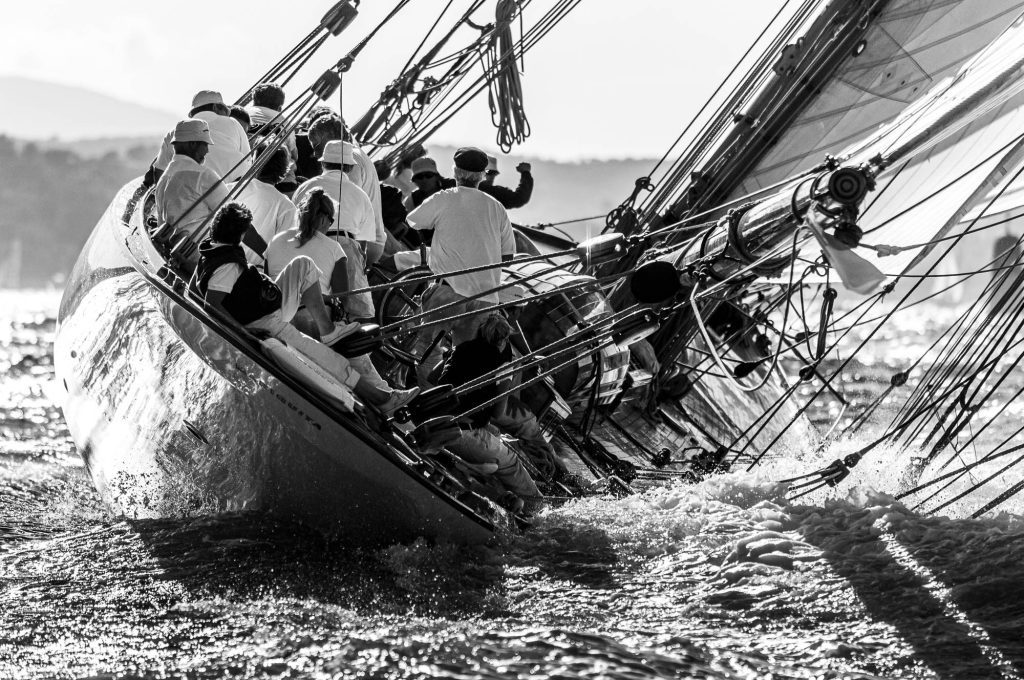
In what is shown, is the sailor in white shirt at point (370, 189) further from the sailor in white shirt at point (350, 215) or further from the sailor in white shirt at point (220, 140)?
the sailor in white shirt at point (220, 140)

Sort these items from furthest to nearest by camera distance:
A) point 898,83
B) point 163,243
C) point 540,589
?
point 898,83, point 163,243, point 540,589

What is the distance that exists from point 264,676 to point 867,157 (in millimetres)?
2919

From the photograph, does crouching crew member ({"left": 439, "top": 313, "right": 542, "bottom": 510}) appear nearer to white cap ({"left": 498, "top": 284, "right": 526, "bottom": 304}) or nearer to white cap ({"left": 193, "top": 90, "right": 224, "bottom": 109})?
white cap ({"left": 498, "top": 284, "right": 526, "bottom": 304})

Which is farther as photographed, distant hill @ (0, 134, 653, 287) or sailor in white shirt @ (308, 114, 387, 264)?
distant hill @ (0, 134, 653, 287)

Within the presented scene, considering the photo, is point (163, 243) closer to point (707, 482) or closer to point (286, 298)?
point (286, 298)

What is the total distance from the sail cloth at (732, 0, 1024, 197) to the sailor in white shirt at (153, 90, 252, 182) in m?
3.21

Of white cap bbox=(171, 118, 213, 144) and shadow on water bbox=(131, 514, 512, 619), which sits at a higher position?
white cap bbox=(171, 118, 213, 144)

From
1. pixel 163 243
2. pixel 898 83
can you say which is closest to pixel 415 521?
pixel 163 243

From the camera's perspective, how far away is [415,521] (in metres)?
5.18

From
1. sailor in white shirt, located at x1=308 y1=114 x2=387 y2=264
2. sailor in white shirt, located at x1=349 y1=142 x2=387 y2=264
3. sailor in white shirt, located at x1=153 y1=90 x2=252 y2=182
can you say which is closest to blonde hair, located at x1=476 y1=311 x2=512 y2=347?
sailor in white shirt, located at x1=308 y1=114 x2=387 y2=264

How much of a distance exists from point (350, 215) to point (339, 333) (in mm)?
906

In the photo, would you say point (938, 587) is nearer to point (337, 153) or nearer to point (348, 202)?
point (348, 202)

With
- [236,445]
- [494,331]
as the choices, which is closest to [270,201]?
[494,331]

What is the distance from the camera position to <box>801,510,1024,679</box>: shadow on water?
4.21m
